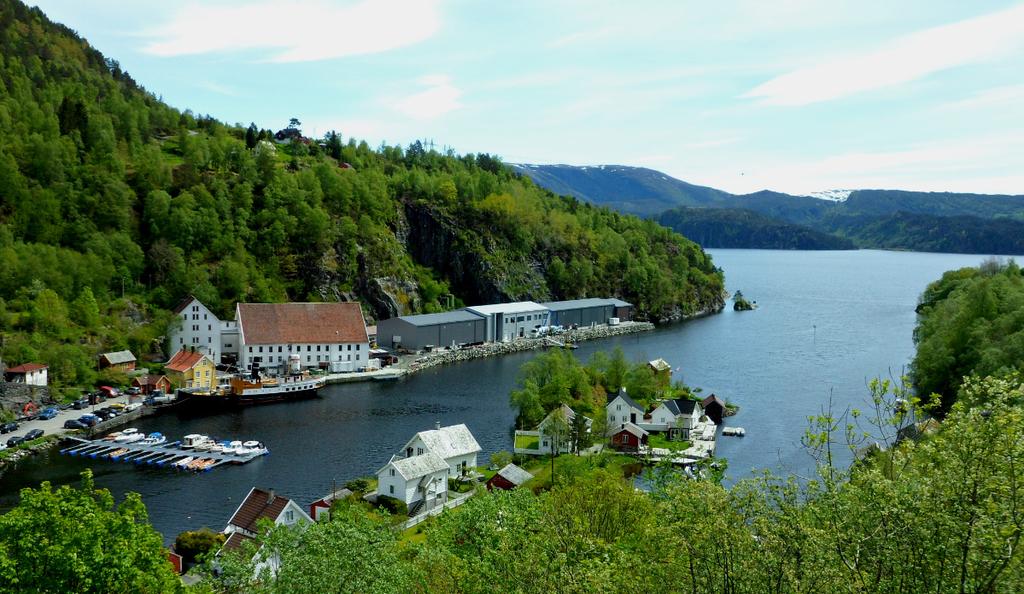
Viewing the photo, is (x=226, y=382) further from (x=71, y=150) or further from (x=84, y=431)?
(x=71, y=150)

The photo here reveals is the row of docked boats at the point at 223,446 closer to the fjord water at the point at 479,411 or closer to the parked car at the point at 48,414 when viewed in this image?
the fjord water at the point at 479,411

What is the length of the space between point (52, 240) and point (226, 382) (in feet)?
63.3

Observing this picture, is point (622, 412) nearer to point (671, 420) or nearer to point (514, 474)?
point (671, 420)

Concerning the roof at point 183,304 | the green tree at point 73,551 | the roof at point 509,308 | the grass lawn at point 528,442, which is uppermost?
the roof at point 183,304

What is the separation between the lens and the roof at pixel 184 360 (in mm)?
42125

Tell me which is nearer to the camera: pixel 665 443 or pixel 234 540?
pixel 234 540

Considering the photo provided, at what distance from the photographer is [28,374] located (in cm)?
3659

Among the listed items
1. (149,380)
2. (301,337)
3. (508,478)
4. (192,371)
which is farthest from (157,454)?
(301,337)

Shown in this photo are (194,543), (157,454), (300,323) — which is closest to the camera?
(194,543)

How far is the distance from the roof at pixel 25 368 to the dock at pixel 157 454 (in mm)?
6509

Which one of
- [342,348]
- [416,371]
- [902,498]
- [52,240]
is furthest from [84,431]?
[902,498]

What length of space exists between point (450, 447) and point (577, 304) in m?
46.2

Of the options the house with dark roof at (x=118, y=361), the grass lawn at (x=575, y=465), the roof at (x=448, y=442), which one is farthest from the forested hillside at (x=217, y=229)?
the grass lawn at (x=575, y=465)

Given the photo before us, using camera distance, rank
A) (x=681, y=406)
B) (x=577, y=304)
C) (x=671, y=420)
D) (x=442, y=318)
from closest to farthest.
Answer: (x=671, y=420), (x=681, y=406), (x=442, y=318), (x=577, y=304)
